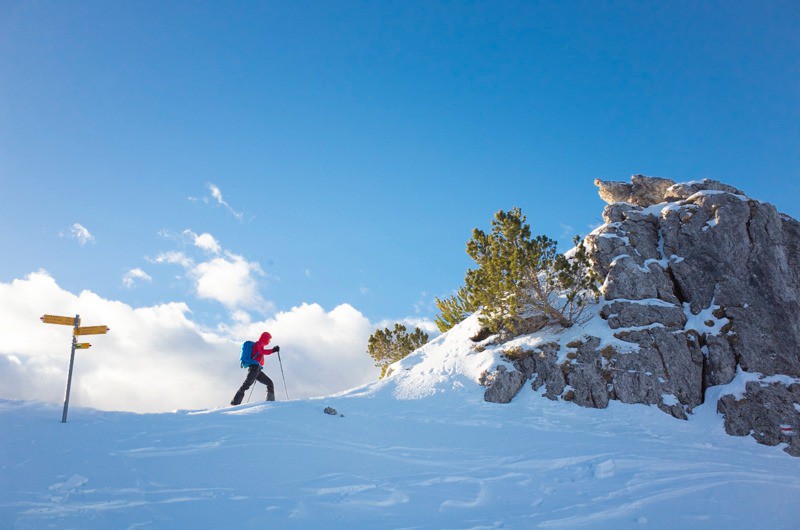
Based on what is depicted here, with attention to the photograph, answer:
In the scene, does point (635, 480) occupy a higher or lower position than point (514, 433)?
lower

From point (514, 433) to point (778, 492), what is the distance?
5.80m

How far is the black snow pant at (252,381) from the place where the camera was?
51.2 feet

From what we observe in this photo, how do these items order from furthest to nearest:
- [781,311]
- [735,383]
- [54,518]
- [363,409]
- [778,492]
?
[781,311] < [735,383] < [363,409] < [778,492] < [54,518]

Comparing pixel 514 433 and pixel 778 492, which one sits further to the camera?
pixel 514 433

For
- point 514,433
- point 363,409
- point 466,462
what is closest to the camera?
point 466,462

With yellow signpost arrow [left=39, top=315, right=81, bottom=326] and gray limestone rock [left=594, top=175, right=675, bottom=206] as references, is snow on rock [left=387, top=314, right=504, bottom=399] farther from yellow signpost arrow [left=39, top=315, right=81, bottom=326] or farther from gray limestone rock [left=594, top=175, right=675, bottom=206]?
gray limestone rock [left=594, top=175, right=675, bottom=206]

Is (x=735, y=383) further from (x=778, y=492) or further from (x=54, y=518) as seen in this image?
(x=54, y=518)

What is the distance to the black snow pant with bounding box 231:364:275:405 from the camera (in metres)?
15.6

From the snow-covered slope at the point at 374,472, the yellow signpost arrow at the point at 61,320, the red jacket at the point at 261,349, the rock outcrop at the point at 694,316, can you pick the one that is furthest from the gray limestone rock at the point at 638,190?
the yellow signpost arrow at the point at 61,320

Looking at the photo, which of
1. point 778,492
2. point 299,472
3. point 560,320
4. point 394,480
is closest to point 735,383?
point 560,320

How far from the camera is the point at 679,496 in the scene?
8234mm

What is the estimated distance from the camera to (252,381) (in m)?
16.0

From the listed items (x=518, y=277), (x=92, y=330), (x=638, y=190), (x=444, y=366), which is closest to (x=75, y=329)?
(x=92, y=330)

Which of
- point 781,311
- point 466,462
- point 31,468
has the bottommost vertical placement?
point 466,462
